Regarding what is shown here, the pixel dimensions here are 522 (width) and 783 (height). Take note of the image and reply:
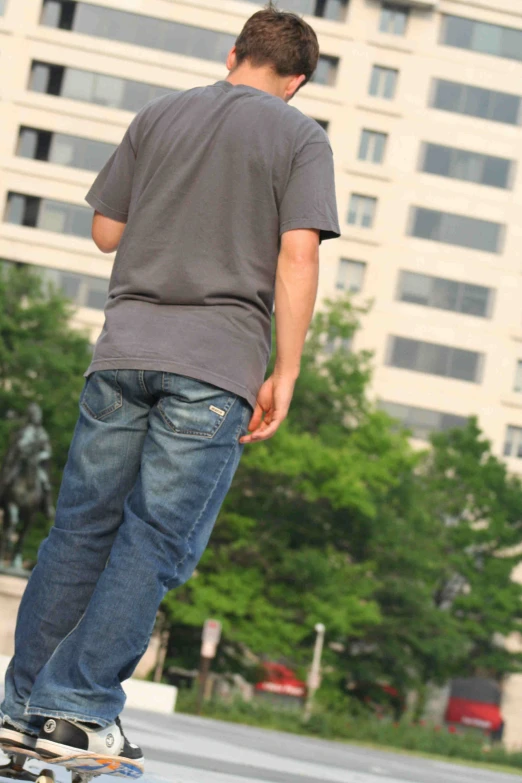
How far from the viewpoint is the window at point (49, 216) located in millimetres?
47156

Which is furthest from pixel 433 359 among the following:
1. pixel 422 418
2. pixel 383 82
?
pixel 383 82

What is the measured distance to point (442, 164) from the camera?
50625mm

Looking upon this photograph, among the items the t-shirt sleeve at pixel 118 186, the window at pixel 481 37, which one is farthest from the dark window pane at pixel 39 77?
the t-shirt sleeve at pixel 118 186

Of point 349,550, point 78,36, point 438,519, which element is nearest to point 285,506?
point 349,550

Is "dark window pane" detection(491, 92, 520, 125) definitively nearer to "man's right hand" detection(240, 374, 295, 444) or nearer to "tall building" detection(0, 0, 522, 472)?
"tall building" detection(0, 0, 522, 472)

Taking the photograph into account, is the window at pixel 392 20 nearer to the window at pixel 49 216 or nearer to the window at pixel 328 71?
the window at pixel 328 71

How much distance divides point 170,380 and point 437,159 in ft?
161

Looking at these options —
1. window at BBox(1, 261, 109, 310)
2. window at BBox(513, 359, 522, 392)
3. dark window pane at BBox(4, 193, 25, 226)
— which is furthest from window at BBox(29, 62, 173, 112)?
window at BBox(513, 359, 522, 392)

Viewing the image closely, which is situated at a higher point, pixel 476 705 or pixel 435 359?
pixel 435 359

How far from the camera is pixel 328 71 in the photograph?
50500 mm

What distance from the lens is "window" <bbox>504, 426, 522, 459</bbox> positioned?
49438 millimetres

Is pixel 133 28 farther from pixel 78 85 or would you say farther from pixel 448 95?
pixel 448 95

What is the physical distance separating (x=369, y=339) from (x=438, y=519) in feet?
35.2

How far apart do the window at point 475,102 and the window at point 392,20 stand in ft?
8.76
